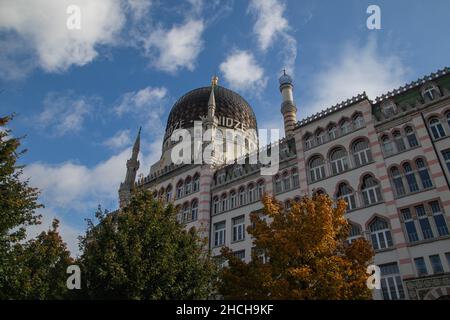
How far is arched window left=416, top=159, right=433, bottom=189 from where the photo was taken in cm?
2356

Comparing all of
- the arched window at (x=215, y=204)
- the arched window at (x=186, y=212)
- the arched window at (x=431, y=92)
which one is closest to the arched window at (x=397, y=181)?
the arched window at (x=431, y=92)

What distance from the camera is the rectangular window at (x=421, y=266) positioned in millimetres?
21516

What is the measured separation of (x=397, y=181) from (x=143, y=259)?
58.3 ft

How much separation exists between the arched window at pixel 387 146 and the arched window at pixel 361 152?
1.07m

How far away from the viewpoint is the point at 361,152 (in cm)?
2744

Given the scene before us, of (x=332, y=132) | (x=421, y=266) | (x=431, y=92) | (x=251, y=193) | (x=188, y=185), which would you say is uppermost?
(x=431, y=92)

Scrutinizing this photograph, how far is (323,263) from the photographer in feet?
51.4

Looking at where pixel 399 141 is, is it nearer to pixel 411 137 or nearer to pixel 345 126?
pixel 411 137

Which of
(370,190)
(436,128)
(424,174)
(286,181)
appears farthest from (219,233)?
(436,128)

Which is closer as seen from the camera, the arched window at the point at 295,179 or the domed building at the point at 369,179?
the domed building at the point at 369,179

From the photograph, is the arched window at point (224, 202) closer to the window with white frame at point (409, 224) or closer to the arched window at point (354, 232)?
the arched window at point (354, 232)

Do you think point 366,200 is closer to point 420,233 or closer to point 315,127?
point 420,233

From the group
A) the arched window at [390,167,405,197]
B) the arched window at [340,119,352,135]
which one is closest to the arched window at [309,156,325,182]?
the arched window at [340,119,352,135]

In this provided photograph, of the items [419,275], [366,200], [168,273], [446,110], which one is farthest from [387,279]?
[168,273]
